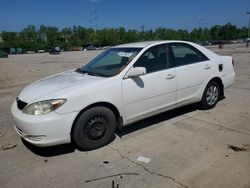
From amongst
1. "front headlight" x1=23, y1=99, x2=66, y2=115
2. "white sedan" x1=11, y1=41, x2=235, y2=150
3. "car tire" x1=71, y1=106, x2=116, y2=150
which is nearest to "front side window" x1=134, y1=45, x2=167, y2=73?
"white sedan" x1=11, y1=41, x2=235, y2=150

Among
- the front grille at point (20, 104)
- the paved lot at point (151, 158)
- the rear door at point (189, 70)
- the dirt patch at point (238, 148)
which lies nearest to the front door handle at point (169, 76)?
the rear door at point (189, 70)

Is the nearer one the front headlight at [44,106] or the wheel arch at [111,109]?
the front headlight at [44,106]

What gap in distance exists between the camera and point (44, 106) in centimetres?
379

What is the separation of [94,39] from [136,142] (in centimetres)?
11158

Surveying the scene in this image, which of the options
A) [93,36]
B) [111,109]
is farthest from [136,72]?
[93,36]

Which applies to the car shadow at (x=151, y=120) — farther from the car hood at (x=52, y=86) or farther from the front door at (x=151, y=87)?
the car hood at (x=52, y=86)

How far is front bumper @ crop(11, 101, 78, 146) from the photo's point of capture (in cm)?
371

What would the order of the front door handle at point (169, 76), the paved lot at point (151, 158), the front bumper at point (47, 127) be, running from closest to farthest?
1. the paved lot at point (151, 158)
2. the front bumper at point (47, 127)
3. the front door handle at point (169, 76)

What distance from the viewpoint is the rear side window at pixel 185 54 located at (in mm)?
5186

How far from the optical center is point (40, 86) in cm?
444

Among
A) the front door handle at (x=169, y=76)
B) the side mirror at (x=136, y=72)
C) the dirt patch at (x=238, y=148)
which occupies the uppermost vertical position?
the side mirror at (x=136, y=72)

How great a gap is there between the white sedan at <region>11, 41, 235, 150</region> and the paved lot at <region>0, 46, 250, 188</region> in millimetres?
322

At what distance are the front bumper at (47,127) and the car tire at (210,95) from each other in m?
3.01

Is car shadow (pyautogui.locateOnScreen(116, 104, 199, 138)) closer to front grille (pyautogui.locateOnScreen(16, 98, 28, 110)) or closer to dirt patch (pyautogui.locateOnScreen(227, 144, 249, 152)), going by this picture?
dirt patch (pyautogui.locateOnScreen(227, 144, 249, 152))
